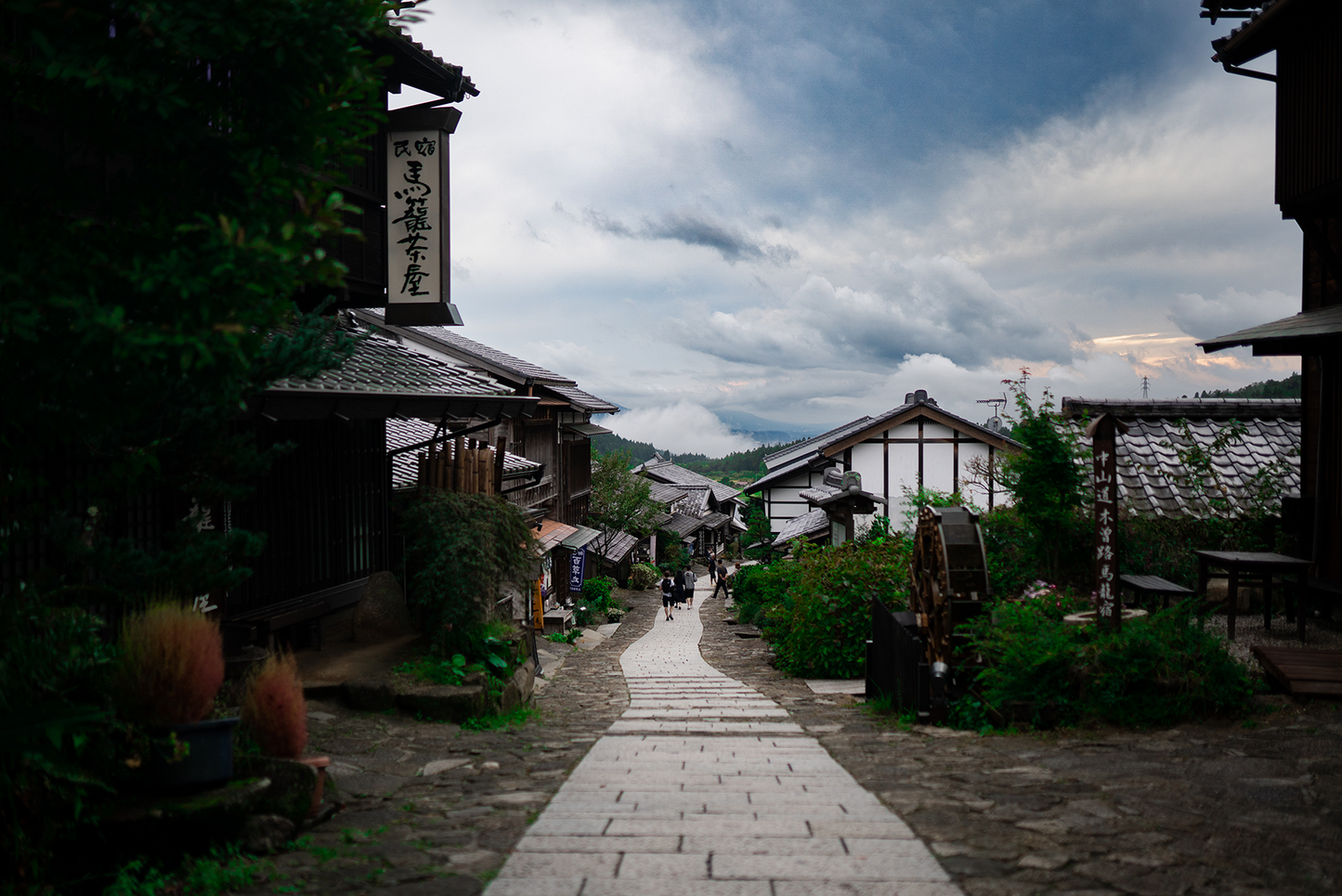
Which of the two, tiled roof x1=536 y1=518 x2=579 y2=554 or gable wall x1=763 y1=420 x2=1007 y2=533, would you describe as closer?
tiled roof x1=536 y1=518 x2=579 y2=554

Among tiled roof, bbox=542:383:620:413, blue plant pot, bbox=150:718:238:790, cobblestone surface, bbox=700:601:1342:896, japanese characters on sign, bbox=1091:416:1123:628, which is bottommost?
cobblestone surface, bbox=700:601:1342:896

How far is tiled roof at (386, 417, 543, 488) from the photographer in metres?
15.4

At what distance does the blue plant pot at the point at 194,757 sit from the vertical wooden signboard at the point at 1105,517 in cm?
813

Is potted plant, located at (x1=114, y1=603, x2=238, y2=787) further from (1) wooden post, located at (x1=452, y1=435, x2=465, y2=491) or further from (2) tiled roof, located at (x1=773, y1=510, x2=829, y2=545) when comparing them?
(2) tiled roof, located at (x1=773, y1=510, x2=829, y2=545)

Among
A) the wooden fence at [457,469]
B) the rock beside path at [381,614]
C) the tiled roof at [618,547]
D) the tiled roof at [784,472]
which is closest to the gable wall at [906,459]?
the tiled roof at [784,472]

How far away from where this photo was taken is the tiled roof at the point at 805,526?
28.0m

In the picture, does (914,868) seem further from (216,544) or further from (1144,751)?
(216,544)

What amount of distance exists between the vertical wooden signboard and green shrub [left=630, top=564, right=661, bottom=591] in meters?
35.6

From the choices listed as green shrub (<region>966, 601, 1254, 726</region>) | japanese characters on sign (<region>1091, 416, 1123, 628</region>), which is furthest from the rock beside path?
Answer: japanese characters on sign (<region>1091, 416, 1123, 628</region>)

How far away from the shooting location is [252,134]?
181 inches

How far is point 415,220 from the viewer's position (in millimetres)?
11906

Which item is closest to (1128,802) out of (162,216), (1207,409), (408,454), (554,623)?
(162,216)

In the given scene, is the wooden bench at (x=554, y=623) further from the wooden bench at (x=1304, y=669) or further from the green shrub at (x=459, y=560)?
the wooden bench at (x=1304, y=669)

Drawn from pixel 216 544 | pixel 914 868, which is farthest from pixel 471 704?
pixel 914 868
